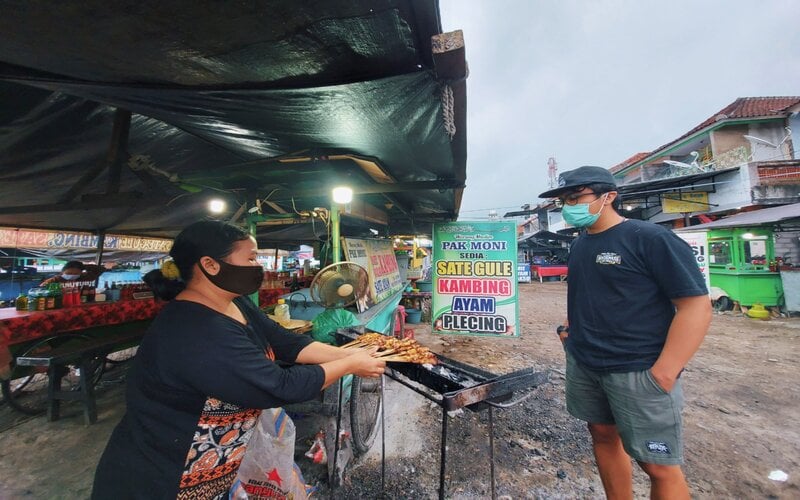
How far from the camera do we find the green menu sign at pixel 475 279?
15.8ft

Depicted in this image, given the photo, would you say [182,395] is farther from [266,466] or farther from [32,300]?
[32,300]

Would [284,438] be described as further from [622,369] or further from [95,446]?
[95,446]

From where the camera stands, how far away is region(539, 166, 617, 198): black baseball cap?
216cm

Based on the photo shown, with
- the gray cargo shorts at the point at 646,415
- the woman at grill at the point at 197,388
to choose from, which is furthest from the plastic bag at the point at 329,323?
the gray cargo shorts at the point at 646,415

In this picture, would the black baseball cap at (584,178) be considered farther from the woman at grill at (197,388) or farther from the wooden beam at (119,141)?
the wooden beam at (119,141)

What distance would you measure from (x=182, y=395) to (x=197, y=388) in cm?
9

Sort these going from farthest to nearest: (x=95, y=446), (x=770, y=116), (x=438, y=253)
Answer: (x=770, y=116)
(x=438, y=253)
(x=95, y=446)

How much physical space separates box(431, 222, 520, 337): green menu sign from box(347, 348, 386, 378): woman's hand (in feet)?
10.7

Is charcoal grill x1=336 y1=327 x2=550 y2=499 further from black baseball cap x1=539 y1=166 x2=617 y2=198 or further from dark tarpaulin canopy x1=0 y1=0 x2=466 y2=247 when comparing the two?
dark tarpaulin canopy x1=0 y1=0 x2=466 y2=247

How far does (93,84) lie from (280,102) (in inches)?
38.1

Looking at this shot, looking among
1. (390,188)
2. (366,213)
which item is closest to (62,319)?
(366,213)

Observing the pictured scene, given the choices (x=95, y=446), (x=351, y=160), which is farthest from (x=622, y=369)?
(x=95, y=446)

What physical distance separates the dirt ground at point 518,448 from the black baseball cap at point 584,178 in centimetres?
280

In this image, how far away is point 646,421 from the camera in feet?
6.04
